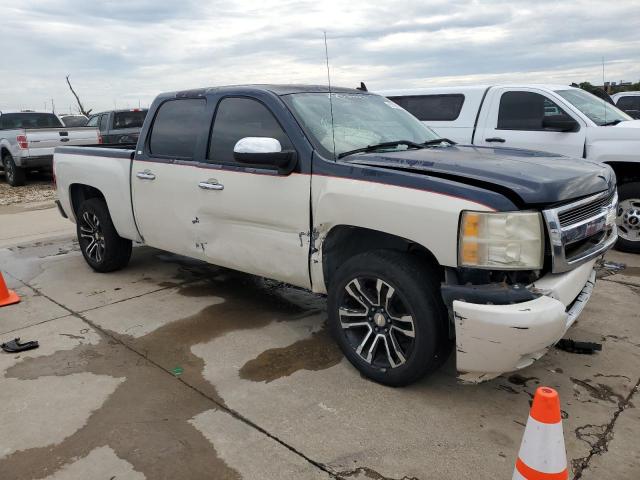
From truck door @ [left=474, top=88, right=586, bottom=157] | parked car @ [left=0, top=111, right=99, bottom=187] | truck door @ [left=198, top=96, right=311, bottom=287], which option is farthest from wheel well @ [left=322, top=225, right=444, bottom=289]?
parked car @ [left=0, top=111, right=99, bottom=187]

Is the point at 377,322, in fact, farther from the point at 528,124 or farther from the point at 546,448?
the point at 528,124

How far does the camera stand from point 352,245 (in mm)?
3641

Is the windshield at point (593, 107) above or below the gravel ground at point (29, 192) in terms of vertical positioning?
above

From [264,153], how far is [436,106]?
4.58 m

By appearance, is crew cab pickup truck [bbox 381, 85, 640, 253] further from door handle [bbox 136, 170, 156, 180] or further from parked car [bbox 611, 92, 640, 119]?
parked car [bbox 611, 92, 640, 119]

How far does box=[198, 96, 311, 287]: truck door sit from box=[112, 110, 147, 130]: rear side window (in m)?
11.5

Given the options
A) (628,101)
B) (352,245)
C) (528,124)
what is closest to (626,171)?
(528,124)

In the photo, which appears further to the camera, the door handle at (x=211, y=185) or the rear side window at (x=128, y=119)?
the rear side window at (x=128, y=119)

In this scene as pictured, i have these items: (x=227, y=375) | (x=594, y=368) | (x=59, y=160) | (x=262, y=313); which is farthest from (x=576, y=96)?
(x=59, y=160)

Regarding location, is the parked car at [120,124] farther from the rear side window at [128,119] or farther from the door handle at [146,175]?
the door handle at [146,175]

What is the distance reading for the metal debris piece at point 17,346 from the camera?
393cm

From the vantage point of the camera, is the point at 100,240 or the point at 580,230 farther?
the point at 100,240

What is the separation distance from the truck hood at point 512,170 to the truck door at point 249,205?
0.51m

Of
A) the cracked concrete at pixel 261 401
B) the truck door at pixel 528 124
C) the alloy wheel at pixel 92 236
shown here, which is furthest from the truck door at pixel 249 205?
the truck door at pixel 528 124
